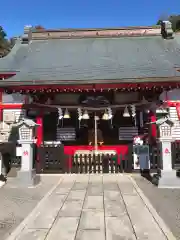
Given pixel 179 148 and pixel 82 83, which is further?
pixel 82 83

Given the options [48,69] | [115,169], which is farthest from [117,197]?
[48,69]

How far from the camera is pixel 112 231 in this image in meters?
3.88

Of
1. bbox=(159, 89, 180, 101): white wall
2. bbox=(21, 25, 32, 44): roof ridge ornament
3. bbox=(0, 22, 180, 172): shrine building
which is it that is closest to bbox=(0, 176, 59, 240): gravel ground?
bbox=(0, 22, 180, 172): shrine building

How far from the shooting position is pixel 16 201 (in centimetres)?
596

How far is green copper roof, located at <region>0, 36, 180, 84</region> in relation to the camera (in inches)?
422

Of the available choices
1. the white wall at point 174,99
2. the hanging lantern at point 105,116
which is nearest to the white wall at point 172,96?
the white wall at point 174,99

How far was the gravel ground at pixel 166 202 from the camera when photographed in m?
4.33

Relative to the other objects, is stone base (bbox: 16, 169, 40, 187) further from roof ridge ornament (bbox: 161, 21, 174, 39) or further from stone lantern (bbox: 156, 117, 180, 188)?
roof ridge ornament (bbox: 161, 21, 174, 39)

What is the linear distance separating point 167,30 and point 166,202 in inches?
486

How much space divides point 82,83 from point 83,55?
4124mm

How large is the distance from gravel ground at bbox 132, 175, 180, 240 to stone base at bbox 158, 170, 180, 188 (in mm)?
293

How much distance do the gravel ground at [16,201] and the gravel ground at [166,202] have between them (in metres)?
2.75

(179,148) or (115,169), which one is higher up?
(179,148)

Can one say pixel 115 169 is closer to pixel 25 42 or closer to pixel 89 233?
pixel 89 233
